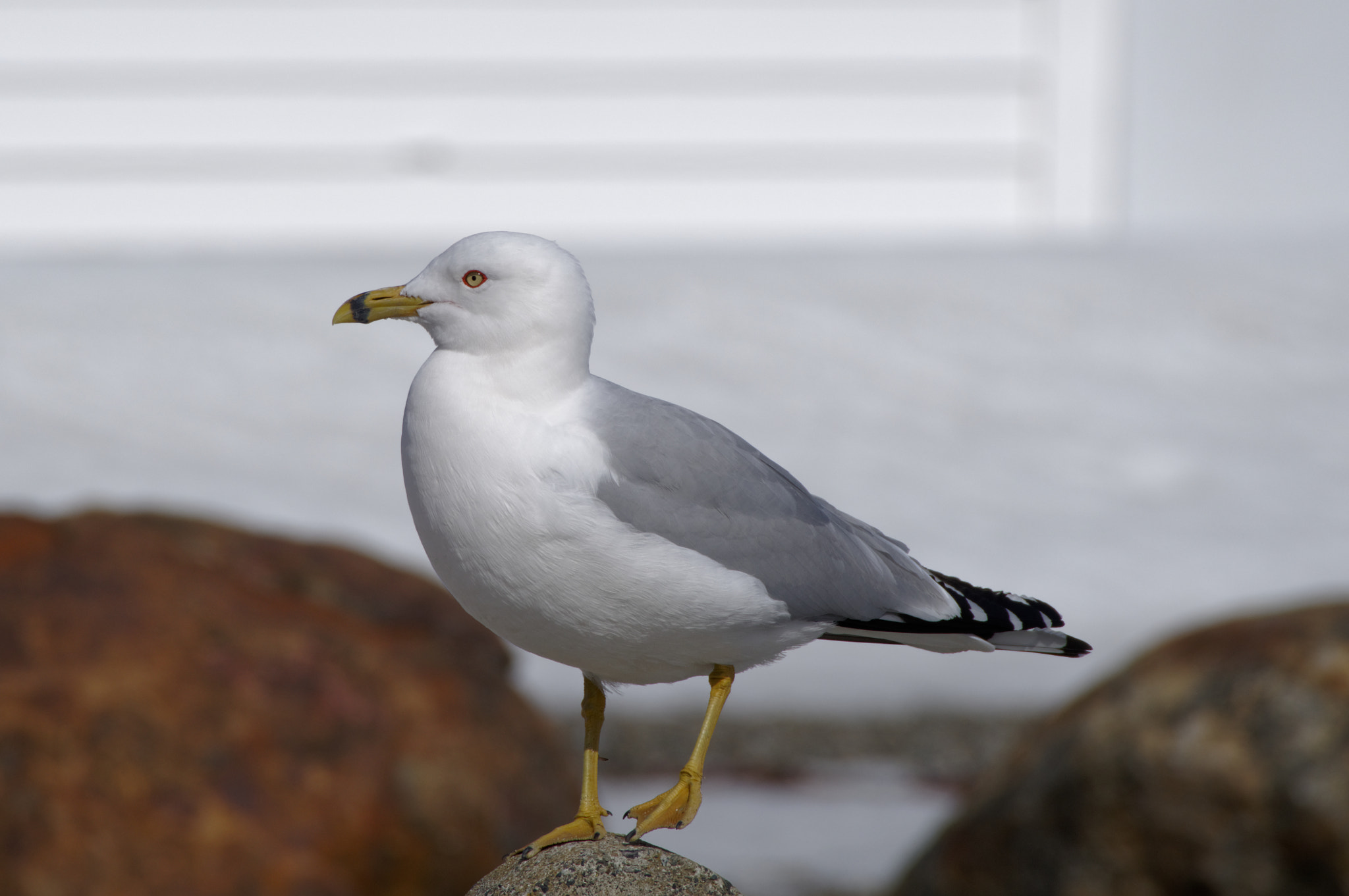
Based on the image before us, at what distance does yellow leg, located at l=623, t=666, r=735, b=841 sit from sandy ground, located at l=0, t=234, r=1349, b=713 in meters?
5.48

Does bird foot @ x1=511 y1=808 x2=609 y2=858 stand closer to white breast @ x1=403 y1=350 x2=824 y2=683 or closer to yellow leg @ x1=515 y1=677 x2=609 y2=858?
yellow leg @ x1=515 y1=677 x2=609 y2=858

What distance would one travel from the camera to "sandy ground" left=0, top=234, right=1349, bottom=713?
785cm

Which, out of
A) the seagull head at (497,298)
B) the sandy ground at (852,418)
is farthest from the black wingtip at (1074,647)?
the sandy ground at (852,418)

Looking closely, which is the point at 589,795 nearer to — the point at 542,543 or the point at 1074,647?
the point at 542,543

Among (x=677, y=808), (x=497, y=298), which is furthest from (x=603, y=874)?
(x=497, y=298)

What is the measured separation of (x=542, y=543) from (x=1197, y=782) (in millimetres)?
3364

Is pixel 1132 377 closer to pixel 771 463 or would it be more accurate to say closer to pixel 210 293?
pixel 210 293

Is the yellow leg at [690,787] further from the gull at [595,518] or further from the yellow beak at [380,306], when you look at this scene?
the yellow beak at [380,306]

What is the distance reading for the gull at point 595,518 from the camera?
1710 millimetres

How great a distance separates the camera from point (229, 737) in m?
4.08

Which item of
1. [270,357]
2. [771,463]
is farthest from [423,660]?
[270,357]

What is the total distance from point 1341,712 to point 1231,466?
4.74 meters

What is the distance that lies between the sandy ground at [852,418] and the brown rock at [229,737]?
110 inches

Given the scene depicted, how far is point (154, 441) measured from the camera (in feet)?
26.9
